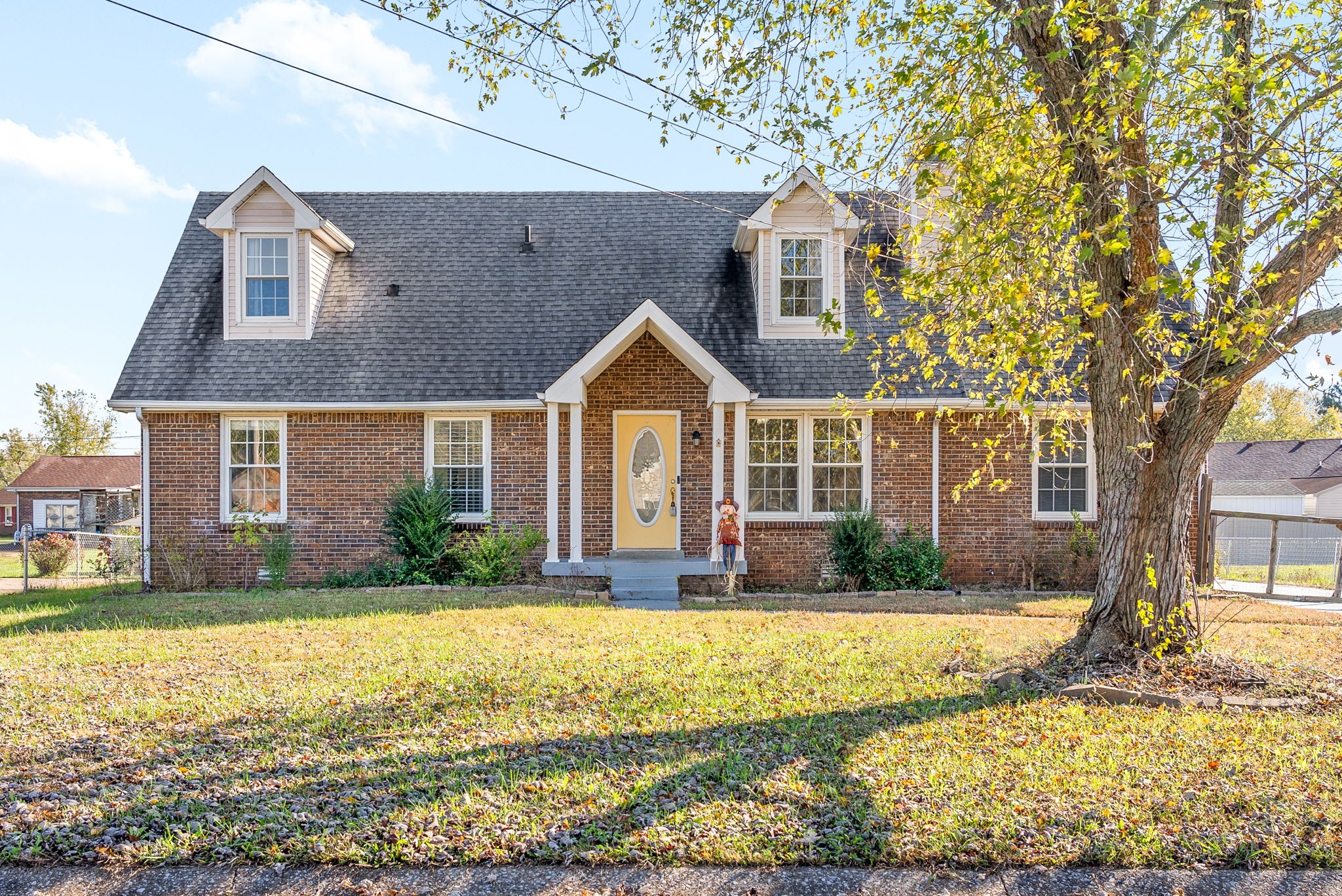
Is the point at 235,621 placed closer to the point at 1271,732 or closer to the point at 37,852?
the point at 37,852

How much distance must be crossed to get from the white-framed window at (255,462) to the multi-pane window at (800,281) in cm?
874

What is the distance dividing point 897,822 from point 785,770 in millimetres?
832

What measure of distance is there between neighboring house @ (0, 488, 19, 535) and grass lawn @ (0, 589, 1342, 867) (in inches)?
2326

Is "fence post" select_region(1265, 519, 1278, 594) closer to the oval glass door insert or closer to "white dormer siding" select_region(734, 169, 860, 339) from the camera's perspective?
"white dormer siding" select_region(734, 169, 860, 339)

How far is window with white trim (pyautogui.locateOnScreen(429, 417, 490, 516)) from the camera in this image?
44.1ft

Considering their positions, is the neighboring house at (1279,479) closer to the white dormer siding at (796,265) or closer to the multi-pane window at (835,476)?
the multi-pane window at (835,476)

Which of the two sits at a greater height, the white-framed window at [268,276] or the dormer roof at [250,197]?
the dormer roof at [250,197]

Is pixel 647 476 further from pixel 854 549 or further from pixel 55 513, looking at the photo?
pixel 55 513

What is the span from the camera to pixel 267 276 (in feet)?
45.8

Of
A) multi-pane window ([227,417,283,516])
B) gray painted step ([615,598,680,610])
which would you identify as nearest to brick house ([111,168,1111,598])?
multi-pane window ([227,417,283,516])

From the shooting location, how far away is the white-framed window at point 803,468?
13.4 metres

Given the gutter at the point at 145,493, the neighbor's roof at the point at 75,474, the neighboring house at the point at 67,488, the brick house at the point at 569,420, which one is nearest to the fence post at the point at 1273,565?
the brick house at the point at 569,420

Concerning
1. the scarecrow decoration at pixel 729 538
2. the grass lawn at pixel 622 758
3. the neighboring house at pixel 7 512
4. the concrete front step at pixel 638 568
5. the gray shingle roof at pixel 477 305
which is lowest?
the neighboring house at pixel 7 512

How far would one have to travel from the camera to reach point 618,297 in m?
14.6
